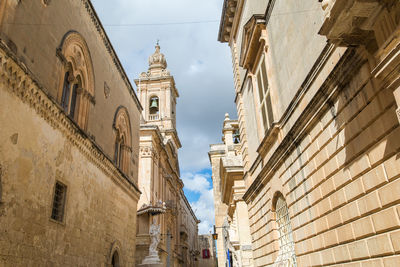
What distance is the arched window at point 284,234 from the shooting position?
26.4 ft

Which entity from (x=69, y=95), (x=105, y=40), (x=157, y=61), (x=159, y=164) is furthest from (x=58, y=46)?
(x=157, y=61)

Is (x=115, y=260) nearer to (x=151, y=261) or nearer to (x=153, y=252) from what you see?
(x=151, y=261)

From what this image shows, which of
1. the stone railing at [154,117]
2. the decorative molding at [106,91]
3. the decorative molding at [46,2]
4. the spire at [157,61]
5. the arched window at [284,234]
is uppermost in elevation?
the spire at [157,61]

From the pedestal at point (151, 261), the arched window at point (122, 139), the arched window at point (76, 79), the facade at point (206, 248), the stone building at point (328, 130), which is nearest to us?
the stone building at point (328, 130)

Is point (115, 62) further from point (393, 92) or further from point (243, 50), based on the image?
point (393, 92)

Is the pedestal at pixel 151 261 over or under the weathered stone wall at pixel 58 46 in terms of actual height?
under

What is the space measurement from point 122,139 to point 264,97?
964cm

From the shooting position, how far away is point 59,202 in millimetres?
9648

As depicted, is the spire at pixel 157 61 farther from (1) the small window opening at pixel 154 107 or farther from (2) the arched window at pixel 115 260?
(2) the arched window at pixel 115 260

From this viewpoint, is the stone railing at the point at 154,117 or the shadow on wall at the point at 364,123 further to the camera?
the stone railing at the point at 154,117

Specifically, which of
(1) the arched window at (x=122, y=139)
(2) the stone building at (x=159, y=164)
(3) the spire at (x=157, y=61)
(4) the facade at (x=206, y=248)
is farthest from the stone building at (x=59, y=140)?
(4) the facade at (x=206, y=248)

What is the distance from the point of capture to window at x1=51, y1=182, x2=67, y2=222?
30.8 feet

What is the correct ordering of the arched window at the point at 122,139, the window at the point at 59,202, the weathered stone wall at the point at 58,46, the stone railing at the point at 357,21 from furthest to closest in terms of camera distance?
the arched window at the point at 122,139 → the window at the point at 59,202 → the weathered stone wall at the point at 58,46 → the stone railing at the point at 357,21

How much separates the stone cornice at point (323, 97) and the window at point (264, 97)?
4.74 ft
